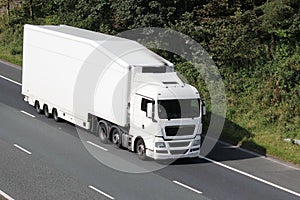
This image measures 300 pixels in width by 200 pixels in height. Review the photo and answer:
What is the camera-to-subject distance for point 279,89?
100ft

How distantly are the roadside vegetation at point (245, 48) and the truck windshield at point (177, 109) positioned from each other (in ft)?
12.6

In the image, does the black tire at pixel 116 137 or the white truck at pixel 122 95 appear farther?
the black tire at pixel 116 137

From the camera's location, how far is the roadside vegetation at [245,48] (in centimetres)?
2828

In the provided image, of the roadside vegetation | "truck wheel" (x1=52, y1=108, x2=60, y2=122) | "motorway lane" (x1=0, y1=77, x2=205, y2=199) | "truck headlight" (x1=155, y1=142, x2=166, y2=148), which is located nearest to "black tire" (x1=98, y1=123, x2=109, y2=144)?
"motorway lane" (x1=0, y1=77, x2=205, y2=199)

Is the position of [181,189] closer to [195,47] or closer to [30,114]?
[30,114]

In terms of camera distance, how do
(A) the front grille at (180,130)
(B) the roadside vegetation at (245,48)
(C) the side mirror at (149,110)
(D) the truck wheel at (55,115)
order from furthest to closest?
(D) the truck wheel at (55,115)
(B) the roadside vegetation at (245,48)
(A) the front grille at (180,130)
(C) the side mirror at (149,110)

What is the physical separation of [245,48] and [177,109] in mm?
10754

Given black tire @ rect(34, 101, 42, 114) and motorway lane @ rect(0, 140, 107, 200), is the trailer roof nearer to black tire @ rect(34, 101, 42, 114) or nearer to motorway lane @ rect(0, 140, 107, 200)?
black tire @ rect(34, 101, 42, 114)

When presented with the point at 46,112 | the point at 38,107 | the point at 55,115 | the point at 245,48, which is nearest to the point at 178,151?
the point at 55,115

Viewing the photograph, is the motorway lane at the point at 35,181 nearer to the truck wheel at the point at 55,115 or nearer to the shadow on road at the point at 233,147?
the shadow on road at the point at 233,147

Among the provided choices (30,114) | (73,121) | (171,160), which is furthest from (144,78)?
(30,114)

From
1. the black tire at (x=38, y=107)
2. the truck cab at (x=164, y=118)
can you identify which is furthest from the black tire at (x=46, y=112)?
the truck cab at (x=164, y=118)

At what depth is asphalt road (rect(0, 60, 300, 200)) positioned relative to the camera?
2077cm

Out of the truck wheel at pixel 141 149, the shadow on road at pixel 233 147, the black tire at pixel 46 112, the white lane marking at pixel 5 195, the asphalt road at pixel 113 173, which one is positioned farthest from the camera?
the black tire at pixel 46 112
